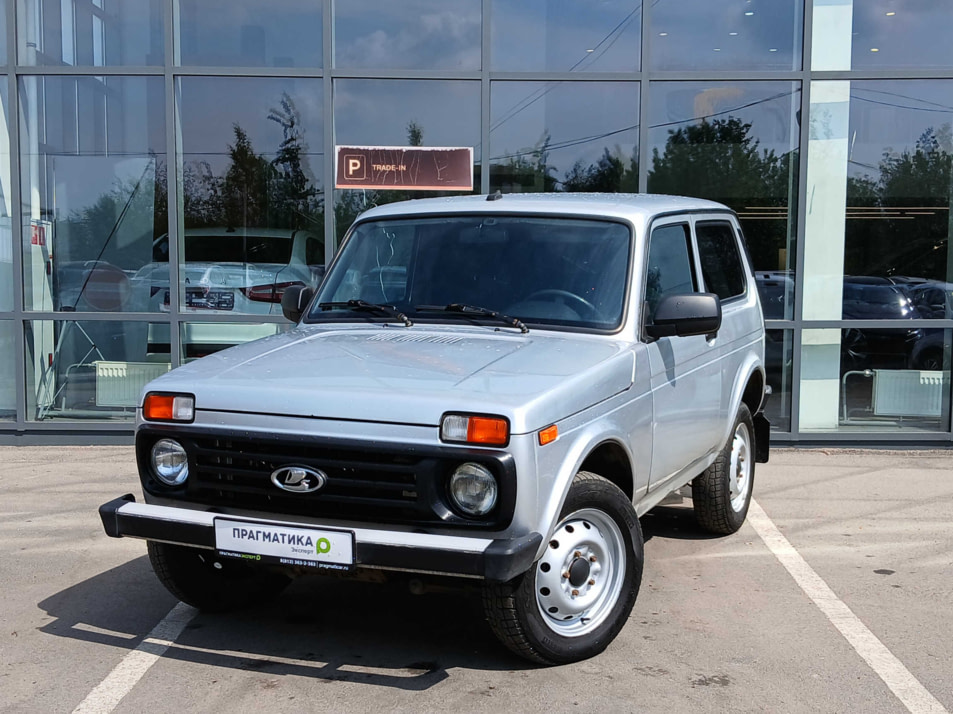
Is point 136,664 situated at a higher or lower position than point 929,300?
lower

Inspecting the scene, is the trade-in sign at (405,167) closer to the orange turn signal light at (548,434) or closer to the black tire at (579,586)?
the black tire at (579,586)

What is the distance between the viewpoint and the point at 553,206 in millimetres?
5281

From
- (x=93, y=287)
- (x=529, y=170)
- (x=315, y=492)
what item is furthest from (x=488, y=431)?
(x=93, y=287)

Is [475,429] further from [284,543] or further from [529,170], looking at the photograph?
[529,170]

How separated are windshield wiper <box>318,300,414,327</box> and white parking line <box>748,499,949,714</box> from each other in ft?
8.13

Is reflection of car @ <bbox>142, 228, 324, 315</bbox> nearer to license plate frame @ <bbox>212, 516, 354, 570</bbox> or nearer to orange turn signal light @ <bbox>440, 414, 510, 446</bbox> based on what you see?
license plate frame @ <bbox>212, 516, 354, 570</bbox>

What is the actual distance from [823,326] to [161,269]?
20.3 ft

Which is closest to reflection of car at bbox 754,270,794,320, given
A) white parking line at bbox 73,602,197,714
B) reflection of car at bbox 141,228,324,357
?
reflection of car at bbox 141,228,324,357

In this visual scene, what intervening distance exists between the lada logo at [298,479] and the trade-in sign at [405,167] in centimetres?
617

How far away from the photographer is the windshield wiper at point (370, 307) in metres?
4.96

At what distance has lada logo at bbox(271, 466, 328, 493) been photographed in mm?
3924

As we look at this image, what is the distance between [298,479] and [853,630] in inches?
105

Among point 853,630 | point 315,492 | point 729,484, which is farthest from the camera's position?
point 729,484

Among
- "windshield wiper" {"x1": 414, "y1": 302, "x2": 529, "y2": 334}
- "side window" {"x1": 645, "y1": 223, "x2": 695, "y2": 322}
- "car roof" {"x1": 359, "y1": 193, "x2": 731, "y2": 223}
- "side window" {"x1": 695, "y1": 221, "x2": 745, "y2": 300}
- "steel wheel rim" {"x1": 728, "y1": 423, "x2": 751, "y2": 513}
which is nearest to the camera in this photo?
"windshield wiper" {"x1": 414, "y1": 302, "x2": 529, "y2": 334}
